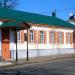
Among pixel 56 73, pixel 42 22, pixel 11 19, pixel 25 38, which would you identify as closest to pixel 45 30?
pixel 42 22

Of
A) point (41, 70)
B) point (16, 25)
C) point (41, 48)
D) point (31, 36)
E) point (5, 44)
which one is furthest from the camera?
point (41, 48)

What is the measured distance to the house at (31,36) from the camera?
34.3 meters

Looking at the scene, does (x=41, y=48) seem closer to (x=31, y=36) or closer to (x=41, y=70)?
(x=31, y=36)

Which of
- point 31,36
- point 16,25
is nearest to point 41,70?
point 16,25

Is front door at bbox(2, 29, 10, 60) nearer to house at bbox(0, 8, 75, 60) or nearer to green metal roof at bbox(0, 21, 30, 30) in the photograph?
house at bbox(0, 8, 75, 60)

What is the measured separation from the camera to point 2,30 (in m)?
34.2

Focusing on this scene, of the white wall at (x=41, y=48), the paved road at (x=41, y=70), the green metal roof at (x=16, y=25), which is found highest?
the green metal roof at (x=16, y=25)

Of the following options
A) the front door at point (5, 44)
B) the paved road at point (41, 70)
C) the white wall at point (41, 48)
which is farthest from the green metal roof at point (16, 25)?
the paved road at point (41, 70)

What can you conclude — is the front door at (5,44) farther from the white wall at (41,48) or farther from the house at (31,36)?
the white wall at (41,48)

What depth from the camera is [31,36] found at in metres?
39.1

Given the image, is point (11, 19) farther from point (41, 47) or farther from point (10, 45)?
point (41, 47)

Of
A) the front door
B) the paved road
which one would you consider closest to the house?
the front door

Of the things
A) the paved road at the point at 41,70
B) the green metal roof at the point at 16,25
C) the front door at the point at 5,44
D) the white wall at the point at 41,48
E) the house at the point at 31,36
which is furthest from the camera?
the white wall at the point at 41,48

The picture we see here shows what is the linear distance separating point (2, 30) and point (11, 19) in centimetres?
194
